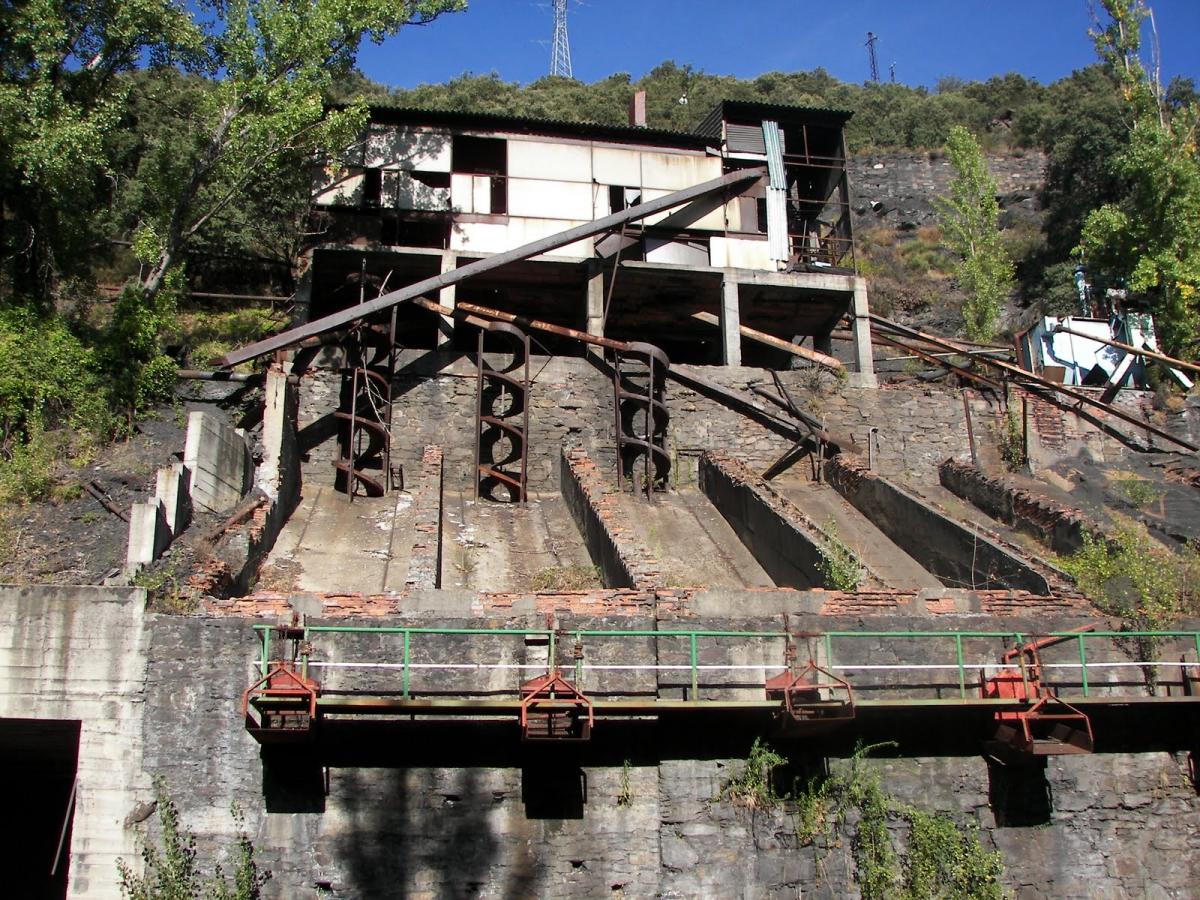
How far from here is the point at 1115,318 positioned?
2522cm

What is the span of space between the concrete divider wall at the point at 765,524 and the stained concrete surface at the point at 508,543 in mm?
2566

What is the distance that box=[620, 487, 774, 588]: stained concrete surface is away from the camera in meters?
14.0

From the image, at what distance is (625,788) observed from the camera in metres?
9.80

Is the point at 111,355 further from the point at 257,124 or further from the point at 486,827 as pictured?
the point at 486,827

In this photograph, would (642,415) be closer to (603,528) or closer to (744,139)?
(603,528)

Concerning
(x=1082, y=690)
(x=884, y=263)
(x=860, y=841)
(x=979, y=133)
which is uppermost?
(x=979, y=133)

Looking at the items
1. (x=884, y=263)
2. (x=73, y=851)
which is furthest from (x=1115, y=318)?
(x=73, y=851)

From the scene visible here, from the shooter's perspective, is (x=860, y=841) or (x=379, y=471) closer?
(x=860, y=841)

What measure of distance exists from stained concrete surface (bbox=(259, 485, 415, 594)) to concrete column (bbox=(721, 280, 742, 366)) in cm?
761

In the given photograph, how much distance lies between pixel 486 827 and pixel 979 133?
45.6m

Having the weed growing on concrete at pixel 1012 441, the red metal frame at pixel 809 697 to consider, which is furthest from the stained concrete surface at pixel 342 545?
the weed growing on concrete at pixel 1012 441

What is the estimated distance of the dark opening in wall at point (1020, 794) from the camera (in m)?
10.3

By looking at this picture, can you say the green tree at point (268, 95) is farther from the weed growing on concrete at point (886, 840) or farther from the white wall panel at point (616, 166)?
the weed growing on concrete at point (886, 840)

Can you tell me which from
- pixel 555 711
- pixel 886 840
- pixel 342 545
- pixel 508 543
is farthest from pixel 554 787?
pixel 342 545
